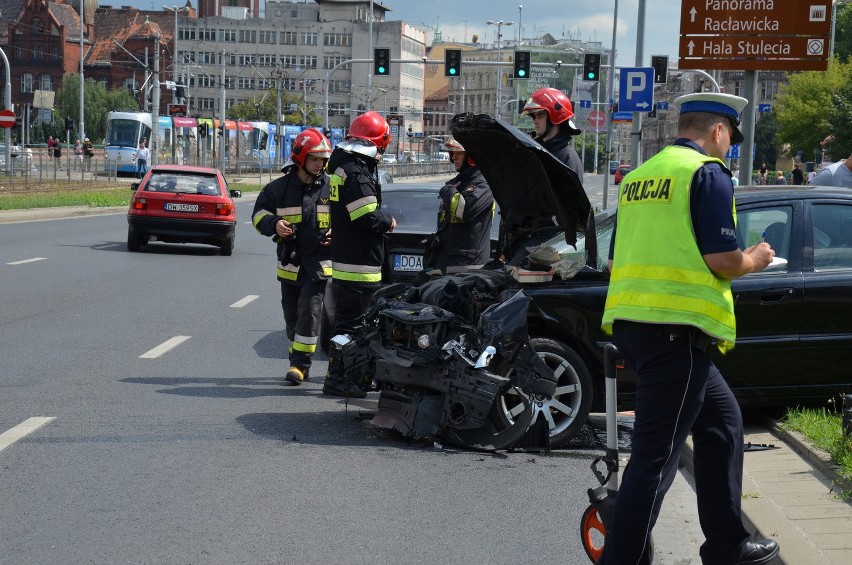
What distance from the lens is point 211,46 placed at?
536 feet

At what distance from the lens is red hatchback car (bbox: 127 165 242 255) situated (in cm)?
2373

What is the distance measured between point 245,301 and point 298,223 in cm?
617

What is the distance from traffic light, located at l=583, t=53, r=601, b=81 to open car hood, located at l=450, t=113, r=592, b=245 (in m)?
33.7

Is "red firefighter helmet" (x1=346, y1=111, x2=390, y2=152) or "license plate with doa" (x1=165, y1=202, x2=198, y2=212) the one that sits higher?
"red firefighter helmet" (x1=346, y1=111, x2=390, y2=152)

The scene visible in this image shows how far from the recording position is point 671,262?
14.9ft

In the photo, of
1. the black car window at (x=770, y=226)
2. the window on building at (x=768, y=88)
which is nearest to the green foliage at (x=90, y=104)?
the window on building at (x=768, y=88)

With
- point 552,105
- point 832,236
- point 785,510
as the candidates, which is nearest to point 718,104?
point 785,510

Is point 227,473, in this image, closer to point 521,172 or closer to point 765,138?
point 521,172

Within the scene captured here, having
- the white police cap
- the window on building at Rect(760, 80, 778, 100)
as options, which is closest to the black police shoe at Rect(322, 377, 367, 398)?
the white police cap

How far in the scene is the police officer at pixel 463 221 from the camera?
943 centimetres

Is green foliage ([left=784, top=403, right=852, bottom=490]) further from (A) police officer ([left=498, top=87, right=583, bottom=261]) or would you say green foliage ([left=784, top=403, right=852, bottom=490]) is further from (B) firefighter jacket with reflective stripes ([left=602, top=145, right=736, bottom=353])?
(B) firefighter jacket with reflective stripes ([left=602, top=145, right=736, bottom=353])

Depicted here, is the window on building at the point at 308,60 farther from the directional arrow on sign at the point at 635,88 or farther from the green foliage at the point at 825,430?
the green foliage at the point at 825,430

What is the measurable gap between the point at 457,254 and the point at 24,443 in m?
3.42

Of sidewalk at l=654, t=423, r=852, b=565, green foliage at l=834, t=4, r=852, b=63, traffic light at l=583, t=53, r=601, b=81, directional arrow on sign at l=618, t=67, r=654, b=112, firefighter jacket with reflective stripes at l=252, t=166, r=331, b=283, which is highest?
green foliage at l=834, t=4, r=852, b=63
